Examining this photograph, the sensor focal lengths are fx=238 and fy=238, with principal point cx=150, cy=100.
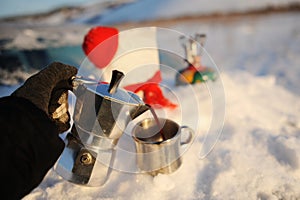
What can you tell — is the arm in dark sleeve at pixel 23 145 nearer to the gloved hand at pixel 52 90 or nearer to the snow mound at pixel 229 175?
the gloved hand at pixel 52 90

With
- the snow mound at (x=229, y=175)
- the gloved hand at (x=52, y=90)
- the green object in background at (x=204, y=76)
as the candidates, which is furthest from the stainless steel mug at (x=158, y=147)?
the green object in background at (x=204, y=76)

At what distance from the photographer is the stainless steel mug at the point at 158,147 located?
746 mm

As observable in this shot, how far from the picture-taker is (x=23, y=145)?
50 centimetres

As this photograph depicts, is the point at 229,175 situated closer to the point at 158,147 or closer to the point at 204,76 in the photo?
the point at 158,147

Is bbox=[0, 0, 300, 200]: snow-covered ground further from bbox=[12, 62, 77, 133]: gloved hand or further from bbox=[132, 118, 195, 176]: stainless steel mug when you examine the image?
bbox=[12, 62, 77, 133]: gloved hand

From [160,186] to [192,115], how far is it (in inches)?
19.5

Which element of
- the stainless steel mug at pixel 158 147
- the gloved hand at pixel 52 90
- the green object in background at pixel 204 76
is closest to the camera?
the gloved hand at pixel 52 90

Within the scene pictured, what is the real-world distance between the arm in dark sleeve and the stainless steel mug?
289 mm

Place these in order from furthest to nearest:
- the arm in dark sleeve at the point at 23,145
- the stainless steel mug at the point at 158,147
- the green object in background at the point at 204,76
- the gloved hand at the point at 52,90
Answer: the green object in background at the point at 204,76, the stainless steel mug at the point at 158,147, the gloved hand at the point at 52,90, the arm in dark sleeve at the point at 23,145

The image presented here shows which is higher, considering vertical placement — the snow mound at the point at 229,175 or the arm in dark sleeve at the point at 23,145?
the arm in dark sleeve at the point at 23,145

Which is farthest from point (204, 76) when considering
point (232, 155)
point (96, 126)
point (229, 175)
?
point (96, 126)

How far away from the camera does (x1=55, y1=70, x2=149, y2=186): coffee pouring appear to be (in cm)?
60

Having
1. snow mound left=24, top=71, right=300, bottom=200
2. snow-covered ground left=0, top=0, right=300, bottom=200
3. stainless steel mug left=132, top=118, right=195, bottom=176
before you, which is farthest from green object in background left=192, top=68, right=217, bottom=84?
stainless steel mug left=132, top=118, right=195, bottom=176

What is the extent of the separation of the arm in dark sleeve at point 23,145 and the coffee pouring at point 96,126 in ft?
0.38
